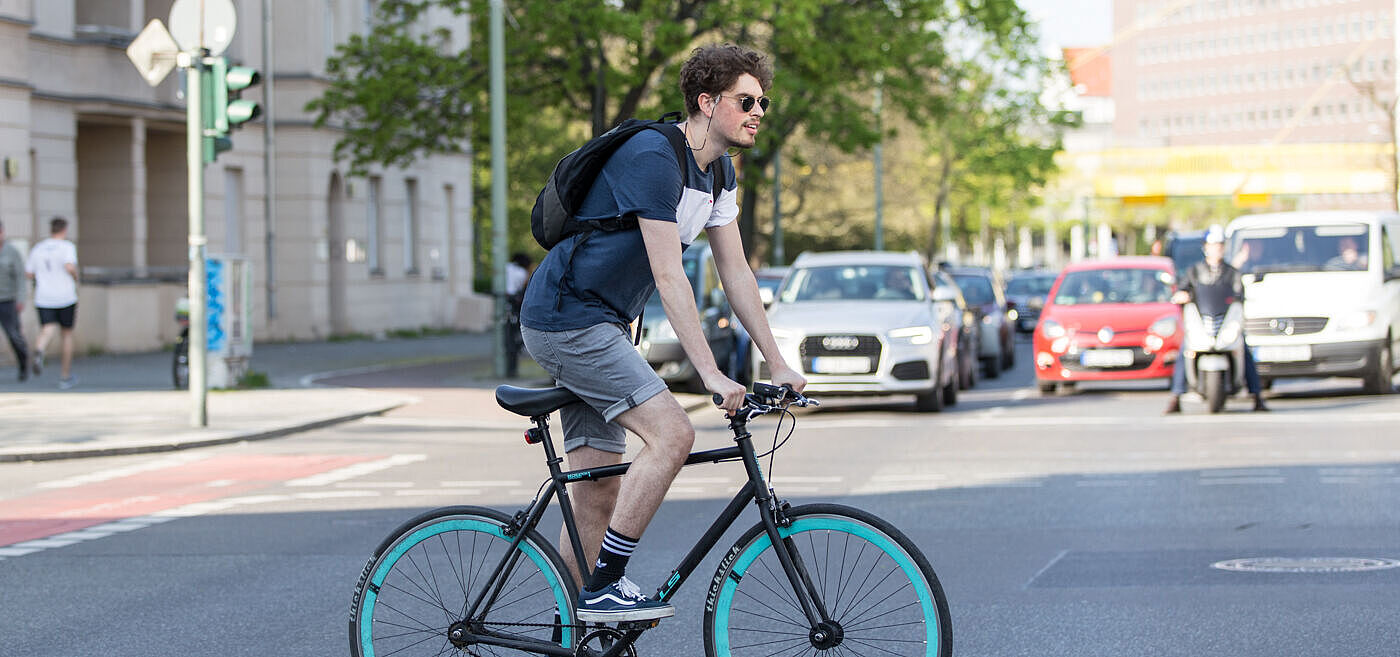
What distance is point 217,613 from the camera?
7332 mm

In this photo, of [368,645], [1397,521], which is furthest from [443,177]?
[368,645]

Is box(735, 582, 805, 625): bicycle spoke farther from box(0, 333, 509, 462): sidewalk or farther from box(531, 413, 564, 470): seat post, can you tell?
box(0, 333, 509, 462): sidewalk

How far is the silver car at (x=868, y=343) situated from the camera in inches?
703

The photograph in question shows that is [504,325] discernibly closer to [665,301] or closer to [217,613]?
[217,613]

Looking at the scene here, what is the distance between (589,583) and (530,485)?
22.3 ft

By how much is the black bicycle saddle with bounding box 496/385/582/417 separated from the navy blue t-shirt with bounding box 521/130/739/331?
0.17m

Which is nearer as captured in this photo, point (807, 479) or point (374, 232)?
point (807, 479)

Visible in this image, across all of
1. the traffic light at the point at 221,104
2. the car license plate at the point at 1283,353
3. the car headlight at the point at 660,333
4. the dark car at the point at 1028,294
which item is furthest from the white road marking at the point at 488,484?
the dark car at the point at 1028,294

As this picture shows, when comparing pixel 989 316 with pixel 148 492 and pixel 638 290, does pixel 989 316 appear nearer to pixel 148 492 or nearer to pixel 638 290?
pixel 148 492

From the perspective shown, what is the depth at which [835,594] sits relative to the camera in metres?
4.92

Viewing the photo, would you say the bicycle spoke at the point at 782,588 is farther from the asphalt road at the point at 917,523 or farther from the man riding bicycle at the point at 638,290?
the asphalt road at the point at 917,523

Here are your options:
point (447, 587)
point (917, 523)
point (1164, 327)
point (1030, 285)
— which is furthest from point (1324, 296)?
point (1030, 285)

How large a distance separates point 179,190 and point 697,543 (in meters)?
27.8

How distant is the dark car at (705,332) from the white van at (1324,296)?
19.0ft
